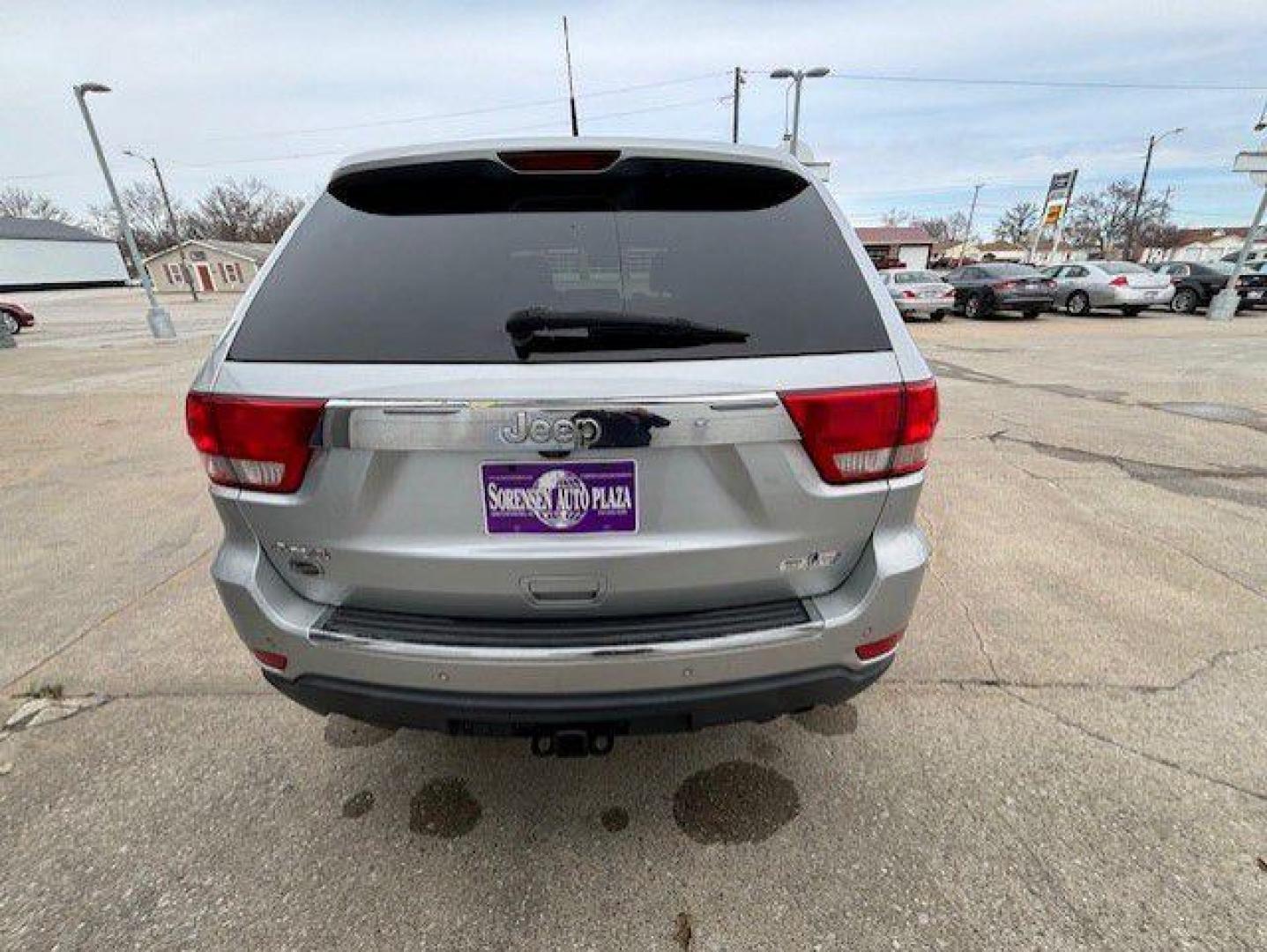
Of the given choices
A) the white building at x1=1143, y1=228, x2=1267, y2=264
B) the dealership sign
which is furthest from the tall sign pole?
the white building at x1=1143, y1=228, x2=1267, y2=264

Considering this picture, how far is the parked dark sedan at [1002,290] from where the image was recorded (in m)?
17.9

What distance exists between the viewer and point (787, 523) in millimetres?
1563

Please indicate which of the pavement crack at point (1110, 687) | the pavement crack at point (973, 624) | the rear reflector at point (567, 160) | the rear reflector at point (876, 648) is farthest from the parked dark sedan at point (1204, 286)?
the rear reflector at point (567, 160)

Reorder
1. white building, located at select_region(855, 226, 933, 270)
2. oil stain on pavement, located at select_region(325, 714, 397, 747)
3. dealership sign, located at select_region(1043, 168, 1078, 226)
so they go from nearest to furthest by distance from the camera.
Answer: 1. oil stain on pavement, located at select_region(325, 714, 397, 747)
2. dealership sign, located at select_region(1043, 168, 1078, 226)
3. white building, located at select_region(855, 226, 933, 270)

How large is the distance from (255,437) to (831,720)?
2.16 metres

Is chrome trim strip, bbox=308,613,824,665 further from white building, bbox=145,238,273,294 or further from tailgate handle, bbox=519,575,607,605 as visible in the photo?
white building, bbox=145,238,273,294

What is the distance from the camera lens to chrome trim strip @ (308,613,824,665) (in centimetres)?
154

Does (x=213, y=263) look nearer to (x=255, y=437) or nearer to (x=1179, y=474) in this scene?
(x=255, y=437)

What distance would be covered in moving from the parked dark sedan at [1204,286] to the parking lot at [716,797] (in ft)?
70.1

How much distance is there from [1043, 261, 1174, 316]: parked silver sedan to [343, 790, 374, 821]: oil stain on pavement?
73.1 feet

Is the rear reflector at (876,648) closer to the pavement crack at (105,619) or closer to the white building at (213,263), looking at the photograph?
the pavement crack at (105,619)

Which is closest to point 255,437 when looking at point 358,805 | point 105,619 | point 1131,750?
point 358,805

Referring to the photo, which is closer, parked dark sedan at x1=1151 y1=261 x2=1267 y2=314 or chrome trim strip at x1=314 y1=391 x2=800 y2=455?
chrome trim strip at x1=314 y1=391 x2=800 y2=455

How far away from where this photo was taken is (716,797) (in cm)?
212
